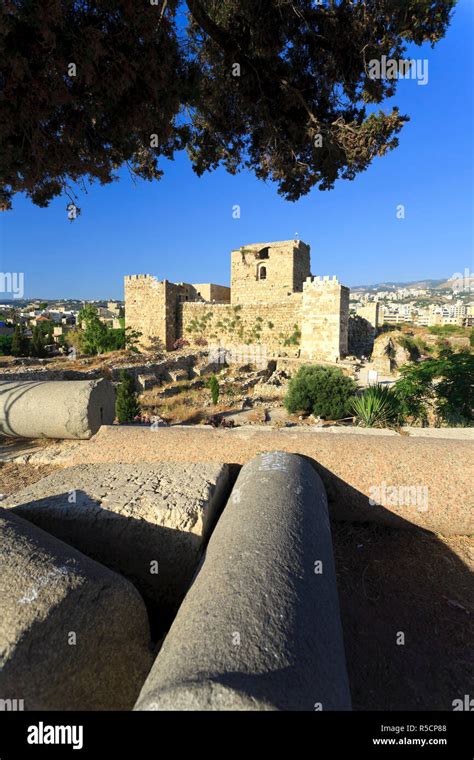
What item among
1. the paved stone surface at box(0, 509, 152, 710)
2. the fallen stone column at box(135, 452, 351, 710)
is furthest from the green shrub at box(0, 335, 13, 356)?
the fallen stone column at box(135, 452, 351, 710)

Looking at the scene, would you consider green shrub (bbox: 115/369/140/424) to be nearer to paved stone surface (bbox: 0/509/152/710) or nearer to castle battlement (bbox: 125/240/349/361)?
paved stone surface (bbox: 0/509/152/710)

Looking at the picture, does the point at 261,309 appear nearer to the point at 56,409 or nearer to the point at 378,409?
the point at 378,409

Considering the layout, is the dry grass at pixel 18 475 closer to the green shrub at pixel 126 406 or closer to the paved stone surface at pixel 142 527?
the paved stone surface at pixel 142 527

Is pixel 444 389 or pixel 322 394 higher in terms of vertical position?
pixel 444 389

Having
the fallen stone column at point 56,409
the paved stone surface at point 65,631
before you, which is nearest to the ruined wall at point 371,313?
the fallen stone column at point 56,409

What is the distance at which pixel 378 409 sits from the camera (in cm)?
708

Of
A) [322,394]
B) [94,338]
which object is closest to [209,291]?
[94,338]

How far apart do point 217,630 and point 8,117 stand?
234 inches

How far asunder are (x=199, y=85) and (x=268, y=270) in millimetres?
20165

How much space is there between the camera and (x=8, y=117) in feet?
14.8

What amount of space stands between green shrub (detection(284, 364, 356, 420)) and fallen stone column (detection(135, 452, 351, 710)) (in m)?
8.17

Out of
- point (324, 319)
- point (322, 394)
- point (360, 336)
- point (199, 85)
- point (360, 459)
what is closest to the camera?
point (360, 459)

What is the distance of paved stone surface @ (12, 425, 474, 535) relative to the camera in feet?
8.60
